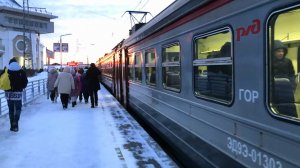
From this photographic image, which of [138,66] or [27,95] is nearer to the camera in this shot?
[138,66]

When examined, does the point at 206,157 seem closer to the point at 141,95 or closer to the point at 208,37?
the point at 208,37

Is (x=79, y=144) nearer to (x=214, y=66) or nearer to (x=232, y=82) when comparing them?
(x=214, y=66)

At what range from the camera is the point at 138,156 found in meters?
6.62

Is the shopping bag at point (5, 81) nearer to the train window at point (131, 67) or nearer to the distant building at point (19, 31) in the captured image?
the train window at point (131, 67)

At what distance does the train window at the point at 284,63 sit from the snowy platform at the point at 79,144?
3.04 meters

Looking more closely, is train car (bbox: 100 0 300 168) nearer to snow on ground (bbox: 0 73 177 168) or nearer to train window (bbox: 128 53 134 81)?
snow on ground (bbox: 0 73 177 168)

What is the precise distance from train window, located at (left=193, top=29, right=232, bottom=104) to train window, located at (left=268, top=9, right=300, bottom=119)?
829 millimetres

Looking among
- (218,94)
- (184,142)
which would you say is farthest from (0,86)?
(218,94)

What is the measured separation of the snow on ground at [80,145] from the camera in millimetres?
6309

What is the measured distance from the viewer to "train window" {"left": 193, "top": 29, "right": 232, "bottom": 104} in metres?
4.14

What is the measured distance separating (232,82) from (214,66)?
0.56 m

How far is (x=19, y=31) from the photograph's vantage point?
9469 cm

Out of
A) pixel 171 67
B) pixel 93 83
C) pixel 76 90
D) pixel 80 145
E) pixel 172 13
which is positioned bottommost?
pixel 80 145

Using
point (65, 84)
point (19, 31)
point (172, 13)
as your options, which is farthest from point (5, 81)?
point (19, 31)
